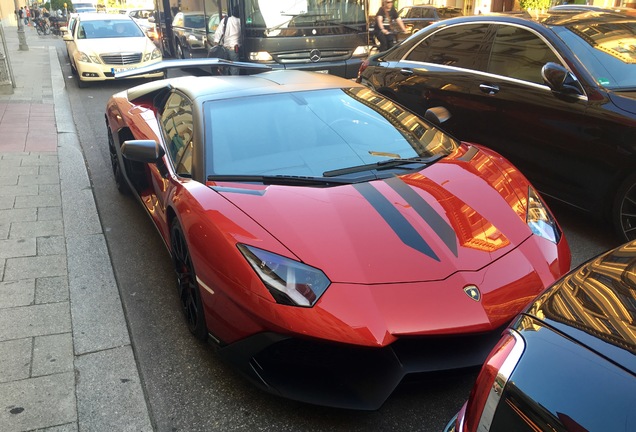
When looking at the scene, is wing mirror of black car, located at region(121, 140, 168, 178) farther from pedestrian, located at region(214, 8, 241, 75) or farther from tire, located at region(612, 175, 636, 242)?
pedestrian, located at region(214, 8, 241, 75)

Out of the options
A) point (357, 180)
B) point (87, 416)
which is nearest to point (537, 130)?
point (357, 180)

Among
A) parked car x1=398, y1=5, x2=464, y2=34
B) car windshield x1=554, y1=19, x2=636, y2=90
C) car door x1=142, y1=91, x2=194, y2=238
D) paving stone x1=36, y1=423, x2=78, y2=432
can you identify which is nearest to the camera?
paving stone x1=36, y1=423, x2=78, y2=432

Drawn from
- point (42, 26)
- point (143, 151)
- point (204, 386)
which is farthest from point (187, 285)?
point (42, 26)

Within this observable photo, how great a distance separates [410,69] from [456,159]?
2.93m

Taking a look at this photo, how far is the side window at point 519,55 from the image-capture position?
474cm

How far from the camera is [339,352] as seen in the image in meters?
2.28

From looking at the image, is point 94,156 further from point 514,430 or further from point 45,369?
point 514,430

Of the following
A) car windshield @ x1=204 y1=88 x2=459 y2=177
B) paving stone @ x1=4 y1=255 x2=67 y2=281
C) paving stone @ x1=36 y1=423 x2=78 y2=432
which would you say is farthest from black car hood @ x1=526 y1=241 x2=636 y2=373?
paving stone @ x1=4 y1=255 x2=67 y2=281

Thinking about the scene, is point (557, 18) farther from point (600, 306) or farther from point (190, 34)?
point (190, 34)

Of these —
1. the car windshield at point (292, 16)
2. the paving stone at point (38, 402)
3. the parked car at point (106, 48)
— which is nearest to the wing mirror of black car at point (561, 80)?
the paving stone at point (38, 402)

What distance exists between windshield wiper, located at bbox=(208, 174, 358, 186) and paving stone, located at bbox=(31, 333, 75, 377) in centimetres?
122

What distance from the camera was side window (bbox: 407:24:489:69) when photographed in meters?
5.47

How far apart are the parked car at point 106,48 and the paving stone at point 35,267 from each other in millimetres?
7374

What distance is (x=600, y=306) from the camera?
5.21ft
